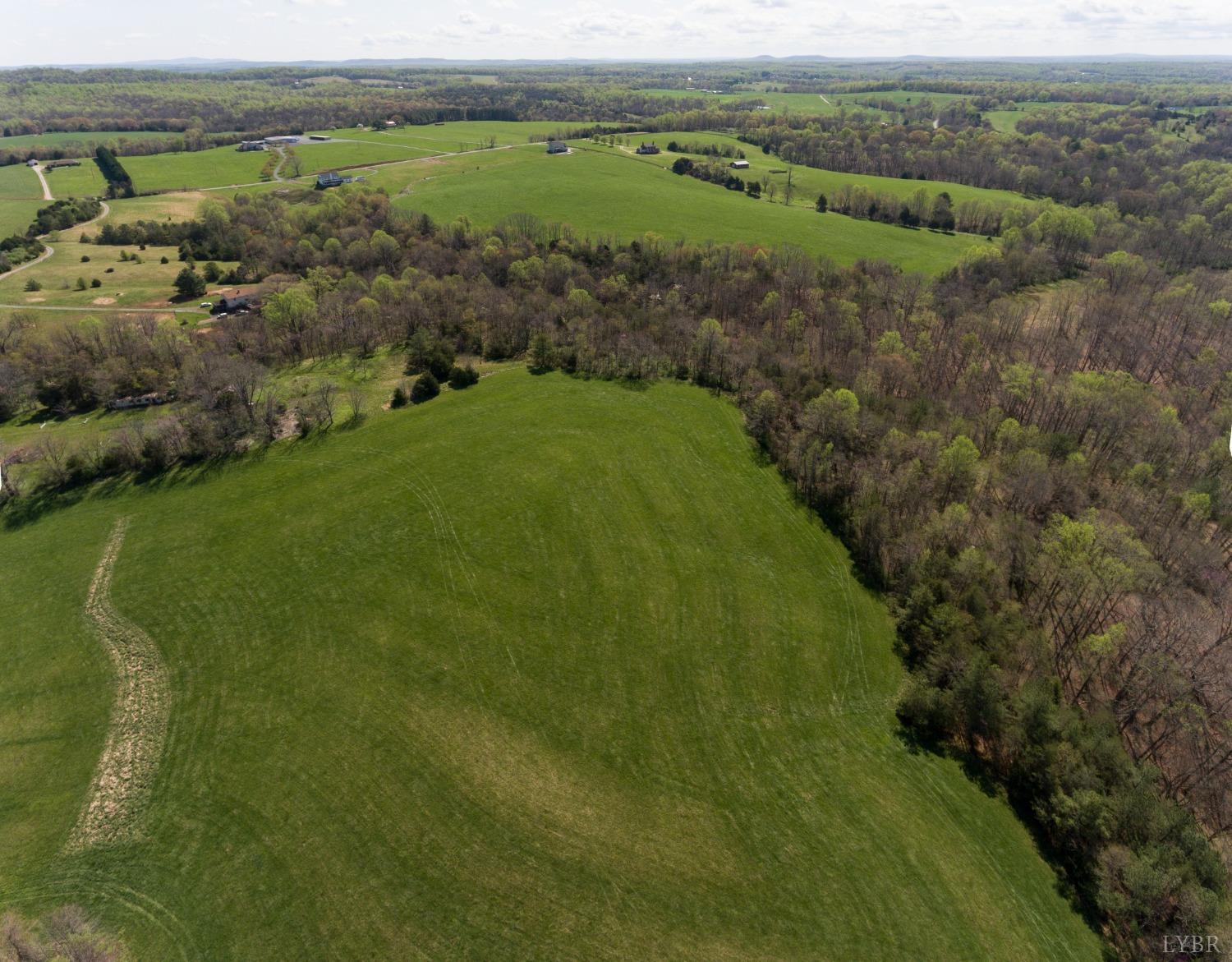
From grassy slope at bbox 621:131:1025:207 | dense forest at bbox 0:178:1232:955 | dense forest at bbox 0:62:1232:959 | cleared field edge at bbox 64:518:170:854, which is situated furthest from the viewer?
grassy slope at bbox 621:131:1025:207

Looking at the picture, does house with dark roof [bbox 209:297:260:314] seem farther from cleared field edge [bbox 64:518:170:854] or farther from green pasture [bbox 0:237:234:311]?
cleared field edge [bbox 64:518:170:854]

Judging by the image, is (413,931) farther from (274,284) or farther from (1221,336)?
(1221,336)

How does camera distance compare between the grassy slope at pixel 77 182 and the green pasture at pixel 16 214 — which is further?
the grassy slope at pixel 77 182

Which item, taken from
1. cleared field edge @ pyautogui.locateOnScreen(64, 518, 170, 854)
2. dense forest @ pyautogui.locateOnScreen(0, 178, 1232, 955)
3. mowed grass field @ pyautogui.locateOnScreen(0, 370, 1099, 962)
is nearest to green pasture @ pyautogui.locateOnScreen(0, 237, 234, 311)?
dense forest @ pyautogui.locateOnScreen(0, 178, 1232, 955)

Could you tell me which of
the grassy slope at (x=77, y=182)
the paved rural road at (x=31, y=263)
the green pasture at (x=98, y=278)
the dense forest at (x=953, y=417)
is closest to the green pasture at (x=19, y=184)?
the grassy slope at (x=77, y=182)

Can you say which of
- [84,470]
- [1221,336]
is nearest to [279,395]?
[84,470]

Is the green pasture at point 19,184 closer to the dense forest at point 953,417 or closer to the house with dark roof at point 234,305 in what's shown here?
the dense forest at point 953,417

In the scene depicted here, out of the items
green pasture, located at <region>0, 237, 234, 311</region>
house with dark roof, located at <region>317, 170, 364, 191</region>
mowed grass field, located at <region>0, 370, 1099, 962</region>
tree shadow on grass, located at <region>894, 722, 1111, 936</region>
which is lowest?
tree shadow on grass, located at <region>894, 722, 1111, 936</region>

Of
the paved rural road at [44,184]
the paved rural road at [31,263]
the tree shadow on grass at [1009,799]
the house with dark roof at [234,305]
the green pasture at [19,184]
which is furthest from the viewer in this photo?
the paved rural road at [44,184]
